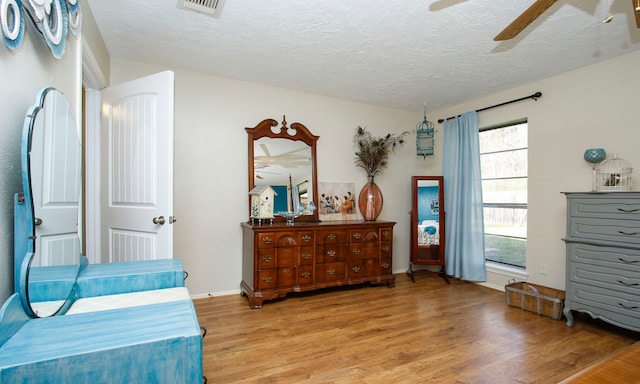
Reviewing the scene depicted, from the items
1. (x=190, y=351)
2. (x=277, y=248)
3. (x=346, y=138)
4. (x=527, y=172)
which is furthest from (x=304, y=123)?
(x=190, y=351)

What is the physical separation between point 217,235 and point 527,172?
3.58m

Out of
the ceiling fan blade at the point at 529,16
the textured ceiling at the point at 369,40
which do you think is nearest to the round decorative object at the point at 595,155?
the textured ceiling at the point at 369,40

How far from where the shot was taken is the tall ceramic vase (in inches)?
159

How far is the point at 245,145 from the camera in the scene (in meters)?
3.57

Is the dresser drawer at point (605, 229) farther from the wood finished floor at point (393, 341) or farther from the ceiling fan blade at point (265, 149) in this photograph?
the ceiling fan blade at point (265, 149)

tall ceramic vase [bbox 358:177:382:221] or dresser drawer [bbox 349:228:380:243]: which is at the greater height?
tall ceramic vase [bbox 358:177:382:221]

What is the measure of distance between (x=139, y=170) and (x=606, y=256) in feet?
12.3

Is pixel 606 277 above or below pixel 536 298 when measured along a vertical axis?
above

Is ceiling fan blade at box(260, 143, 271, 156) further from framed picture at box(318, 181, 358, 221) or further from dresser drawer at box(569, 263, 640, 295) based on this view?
dresser drawer at box(569, 263, 640, 295)

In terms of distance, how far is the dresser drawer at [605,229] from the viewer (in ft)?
7.78

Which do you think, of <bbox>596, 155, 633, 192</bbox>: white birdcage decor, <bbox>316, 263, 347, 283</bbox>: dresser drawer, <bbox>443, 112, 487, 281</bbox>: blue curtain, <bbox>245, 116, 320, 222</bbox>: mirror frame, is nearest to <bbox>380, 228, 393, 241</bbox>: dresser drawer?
<bbox>316, 263, 347, 283</bbox>: dresser drawer

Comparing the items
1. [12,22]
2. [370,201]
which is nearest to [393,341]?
[370,201]

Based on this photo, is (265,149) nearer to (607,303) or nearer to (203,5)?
(203,5)

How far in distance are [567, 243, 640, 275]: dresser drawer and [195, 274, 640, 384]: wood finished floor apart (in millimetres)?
590
